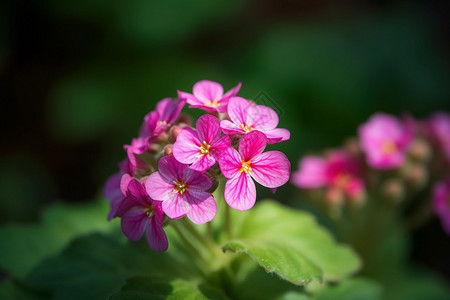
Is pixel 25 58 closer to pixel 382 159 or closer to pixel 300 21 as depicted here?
pixel 300 21

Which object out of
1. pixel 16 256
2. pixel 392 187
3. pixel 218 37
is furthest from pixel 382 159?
pixel 218 37

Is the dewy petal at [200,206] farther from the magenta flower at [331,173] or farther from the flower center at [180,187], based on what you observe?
the magenta flower at [331,173]

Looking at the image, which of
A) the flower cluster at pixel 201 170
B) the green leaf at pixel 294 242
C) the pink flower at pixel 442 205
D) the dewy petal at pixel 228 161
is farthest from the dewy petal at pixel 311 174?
the dewy petal at pixel 228 161

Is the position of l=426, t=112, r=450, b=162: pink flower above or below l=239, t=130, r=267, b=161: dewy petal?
above

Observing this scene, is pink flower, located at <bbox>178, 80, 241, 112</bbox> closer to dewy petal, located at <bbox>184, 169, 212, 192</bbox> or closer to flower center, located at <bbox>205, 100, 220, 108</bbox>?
flower center, located at <bbox>205, 100, 220, 108</bbox>

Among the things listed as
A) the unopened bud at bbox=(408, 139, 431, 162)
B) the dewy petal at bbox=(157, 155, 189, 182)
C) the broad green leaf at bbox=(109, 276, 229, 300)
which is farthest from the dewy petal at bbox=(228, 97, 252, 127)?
the unopened bud at bbox=(408, 139, 431, 162)

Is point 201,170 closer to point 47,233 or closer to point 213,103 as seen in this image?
point 213,103
